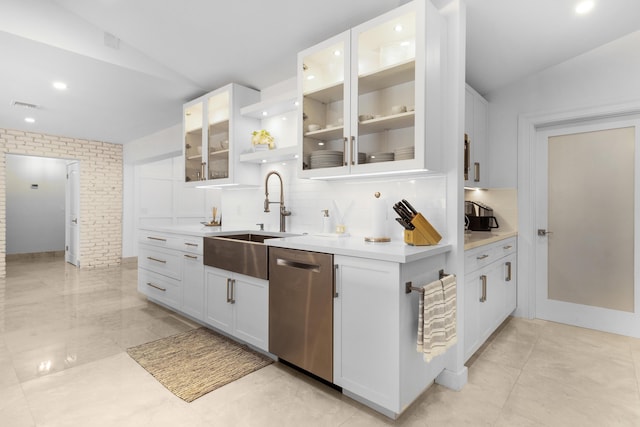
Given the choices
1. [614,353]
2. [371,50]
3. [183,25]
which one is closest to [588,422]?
[614,353]

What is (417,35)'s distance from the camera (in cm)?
205

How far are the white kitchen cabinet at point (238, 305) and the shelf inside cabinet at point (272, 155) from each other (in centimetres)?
119

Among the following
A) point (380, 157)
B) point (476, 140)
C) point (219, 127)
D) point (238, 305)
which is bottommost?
point (238, 305)

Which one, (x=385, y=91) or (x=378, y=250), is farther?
(x=385, y=91)

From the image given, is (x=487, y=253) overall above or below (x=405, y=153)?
below

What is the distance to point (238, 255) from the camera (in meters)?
2.67

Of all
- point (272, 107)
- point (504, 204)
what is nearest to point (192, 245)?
point (272, 107)

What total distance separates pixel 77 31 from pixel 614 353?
553cm

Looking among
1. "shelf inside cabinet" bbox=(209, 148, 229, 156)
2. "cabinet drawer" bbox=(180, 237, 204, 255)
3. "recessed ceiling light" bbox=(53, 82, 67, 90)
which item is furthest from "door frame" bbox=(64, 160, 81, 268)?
"cabinet drawer" bbox=(180, 237, 204, 255)

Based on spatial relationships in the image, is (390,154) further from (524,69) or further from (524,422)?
(524,69)

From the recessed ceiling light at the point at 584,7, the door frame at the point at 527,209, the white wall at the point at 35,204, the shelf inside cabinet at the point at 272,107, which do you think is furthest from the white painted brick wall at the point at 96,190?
the recessed ceiling light at the point at 584,7

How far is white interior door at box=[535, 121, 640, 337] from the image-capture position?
3.03 m

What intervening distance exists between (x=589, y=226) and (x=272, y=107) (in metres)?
3.33

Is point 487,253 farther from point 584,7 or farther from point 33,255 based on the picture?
point 33,255
